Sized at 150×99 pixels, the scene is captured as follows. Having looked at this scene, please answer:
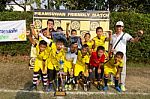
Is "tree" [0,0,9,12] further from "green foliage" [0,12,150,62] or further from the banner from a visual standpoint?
the banner

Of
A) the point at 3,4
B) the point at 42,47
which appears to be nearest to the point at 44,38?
the point at 42,47

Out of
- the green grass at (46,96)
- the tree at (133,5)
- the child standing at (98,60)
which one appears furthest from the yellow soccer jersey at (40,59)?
the tree at (133,5)

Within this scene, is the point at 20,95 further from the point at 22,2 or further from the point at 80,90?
the point at 22,2

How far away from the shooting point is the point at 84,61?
27.6ft

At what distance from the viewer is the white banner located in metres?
14.1

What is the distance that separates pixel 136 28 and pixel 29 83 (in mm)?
6202

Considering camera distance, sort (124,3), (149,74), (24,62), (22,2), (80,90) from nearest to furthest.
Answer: (80,90)
(149,74)
(24,62)
(124,3)
(22,2)

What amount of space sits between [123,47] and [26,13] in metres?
6.84

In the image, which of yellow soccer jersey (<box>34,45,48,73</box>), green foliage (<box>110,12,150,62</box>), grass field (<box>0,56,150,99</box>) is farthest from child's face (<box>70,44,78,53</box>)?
green foliage (<box>110,12,150,62</box>)

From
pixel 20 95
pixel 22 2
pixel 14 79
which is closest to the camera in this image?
pixel 20 95

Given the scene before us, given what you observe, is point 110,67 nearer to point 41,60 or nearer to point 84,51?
point 84,51

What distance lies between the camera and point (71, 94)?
8.24 meters

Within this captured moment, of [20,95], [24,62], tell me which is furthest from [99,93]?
[24,62]

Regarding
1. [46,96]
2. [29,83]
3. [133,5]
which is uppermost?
[133,5]
